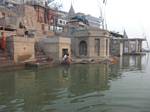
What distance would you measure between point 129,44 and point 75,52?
54657 mm

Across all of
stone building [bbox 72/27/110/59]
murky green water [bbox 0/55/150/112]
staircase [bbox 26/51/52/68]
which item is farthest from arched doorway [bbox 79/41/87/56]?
murky green water [bbox 0/55/150/112]

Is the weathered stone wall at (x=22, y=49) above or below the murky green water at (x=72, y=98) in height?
above

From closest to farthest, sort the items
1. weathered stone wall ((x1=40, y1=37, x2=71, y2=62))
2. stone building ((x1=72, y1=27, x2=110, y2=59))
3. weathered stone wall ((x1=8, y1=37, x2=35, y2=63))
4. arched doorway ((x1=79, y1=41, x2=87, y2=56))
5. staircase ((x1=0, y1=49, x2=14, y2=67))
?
1. staircase ((x1=0, y1=49, x2=14, y2=67))
2. weathered stone wall ((x1=8, y1=37, x2=35, y2=63))
3. weathered stone wall ((x1=40, y1=37, x2=71, y2=62))
4. stone building ((x1=72, y1=27, x2=110, y2=59))
5. arched doorway ((x1=79, y1=41, x2=87, y2=56))

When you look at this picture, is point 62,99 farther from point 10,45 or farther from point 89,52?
point 89,52

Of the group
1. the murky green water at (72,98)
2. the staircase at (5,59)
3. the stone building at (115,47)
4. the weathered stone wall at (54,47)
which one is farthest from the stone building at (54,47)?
the stone building at (115,47)

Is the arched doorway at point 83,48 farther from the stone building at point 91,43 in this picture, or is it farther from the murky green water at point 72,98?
the murky green water at point 72,98

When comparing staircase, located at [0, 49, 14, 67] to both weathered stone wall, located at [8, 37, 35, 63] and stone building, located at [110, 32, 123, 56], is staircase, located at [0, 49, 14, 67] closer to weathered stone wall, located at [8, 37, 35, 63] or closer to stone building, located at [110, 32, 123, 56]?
weathered stone wall, located at [8, 37, 35, 63]

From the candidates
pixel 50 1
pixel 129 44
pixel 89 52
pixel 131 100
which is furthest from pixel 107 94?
pixel 129 44

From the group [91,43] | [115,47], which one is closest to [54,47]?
[91,43]

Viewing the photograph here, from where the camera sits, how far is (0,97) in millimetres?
14266

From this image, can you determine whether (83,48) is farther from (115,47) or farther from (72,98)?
(72,98)

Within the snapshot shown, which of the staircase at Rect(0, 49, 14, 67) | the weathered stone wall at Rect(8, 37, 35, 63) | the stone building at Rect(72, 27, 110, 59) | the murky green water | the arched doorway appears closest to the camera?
the murky green water

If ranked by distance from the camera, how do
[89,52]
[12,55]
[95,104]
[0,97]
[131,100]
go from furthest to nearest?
[89,52] → [12,55] → [0,97] → [131,100] → [95,104]

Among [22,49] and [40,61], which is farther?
[40,61]
